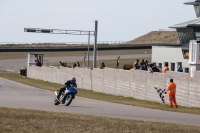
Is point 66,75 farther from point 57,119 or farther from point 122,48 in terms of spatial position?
point 122,48

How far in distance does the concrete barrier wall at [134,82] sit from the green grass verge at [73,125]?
12.1m

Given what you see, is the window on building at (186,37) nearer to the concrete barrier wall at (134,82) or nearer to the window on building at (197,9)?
the window on building at (197,9)

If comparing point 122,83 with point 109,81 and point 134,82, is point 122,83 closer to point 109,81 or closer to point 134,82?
point 134,82

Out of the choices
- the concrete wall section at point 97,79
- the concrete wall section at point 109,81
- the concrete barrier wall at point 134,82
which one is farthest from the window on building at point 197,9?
the concrete wall section at point 109,81

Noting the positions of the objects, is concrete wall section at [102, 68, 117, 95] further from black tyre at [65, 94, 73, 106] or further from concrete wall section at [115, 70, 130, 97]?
black tyre at [65, 94, 73, 106]

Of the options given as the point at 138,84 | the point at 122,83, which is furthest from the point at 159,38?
the point at 138,84

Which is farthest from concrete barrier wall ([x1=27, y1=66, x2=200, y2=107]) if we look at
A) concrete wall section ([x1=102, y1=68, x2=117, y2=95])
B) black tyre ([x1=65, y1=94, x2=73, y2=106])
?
black tyre ([x1=65, y1=94, x2=73, y2=106])

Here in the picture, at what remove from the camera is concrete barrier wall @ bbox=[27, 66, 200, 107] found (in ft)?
95.7

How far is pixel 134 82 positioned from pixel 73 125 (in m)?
20.1

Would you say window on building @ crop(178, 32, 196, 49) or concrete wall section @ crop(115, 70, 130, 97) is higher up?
window on building @ crop(178, 32, 196, 49)

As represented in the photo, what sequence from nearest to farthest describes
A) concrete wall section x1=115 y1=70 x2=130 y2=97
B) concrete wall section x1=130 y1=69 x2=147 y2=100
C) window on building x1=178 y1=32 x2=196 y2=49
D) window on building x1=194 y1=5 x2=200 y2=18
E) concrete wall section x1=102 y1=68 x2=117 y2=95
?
concrete wall section x1=130 y1=69 x2=147 y2=100
concrete wall section x1=115 y1=70 x2=130 y2=97
concrete wall section x1=102 y1=68 x2=117 y2=95
window on building x1=178 y1=32 x2=196 y2=49
window on building x1=194 y1=5 x2=200 y2=18

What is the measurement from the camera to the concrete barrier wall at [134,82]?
95.7ft

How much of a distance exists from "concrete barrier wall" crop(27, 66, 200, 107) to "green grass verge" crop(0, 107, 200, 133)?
12.1m

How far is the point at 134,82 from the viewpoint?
35969mm
